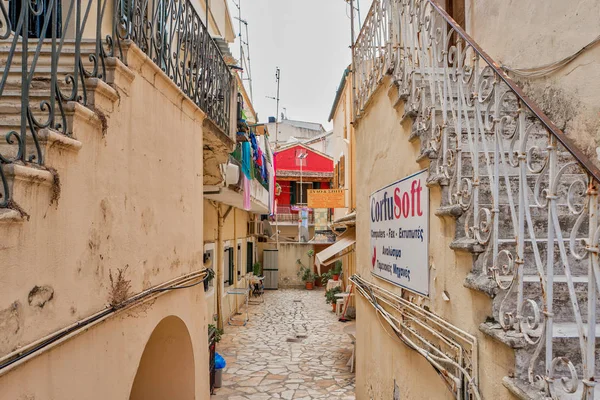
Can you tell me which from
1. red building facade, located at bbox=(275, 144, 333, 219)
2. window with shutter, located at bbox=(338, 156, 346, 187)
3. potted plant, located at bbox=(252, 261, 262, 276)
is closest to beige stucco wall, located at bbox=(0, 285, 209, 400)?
window with shutter, located at bbox=(338, 156, 346, 187)

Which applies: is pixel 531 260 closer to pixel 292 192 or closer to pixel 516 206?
pixel 516 206

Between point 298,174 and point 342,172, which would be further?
point 298,174

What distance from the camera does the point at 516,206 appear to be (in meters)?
2.72

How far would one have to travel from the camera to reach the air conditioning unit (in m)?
20.9

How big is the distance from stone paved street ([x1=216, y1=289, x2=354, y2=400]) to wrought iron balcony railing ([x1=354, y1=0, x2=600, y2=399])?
611cm

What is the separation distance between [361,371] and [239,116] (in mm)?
4819

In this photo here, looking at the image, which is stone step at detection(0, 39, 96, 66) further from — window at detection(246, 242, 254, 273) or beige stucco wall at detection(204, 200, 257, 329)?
window at detection(246, 242, 254, 273)

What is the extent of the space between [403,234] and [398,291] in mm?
633

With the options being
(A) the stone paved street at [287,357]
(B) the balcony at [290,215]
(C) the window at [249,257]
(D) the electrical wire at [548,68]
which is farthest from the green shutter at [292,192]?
(D) the electrical wire at [548,68]

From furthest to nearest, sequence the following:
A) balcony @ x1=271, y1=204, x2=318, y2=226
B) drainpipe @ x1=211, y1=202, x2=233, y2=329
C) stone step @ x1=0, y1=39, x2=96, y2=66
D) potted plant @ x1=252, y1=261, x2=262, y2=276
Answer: balcony @ x1=271, y1=204, x2=318, y2=226 < potted plant @ x1=252, y1=261, x2=262, y2=276 < drainpipe @ x1=211, y1=202, x2=233, y2=329 < stone step @ x1=0, y1=39, x2=96, y2=66

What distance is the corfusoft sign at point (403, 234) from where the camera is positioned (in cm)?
337

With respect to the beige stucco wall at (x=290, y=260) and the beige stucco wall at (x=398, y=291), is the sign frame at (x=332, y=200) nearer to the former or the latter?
the beige stucco wall at (x=290, y=260)

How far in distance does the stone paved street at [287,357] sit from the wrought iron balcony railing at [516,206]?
20.1ft

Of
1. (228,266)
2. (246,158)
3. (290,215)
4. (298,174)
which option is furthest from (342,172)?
(298,174)
